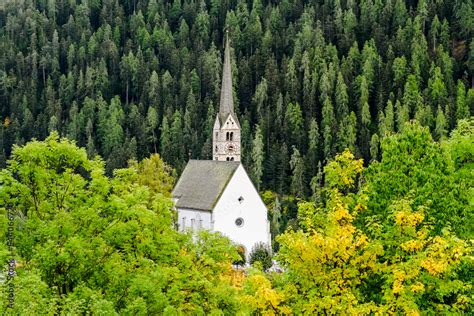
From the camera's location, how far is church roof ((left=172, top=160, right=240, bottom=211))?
7581cm

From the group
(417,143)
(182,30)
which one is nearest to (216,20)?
(182,30)

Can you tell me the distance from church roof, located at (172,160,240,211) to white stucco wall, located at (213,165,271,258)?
763mm

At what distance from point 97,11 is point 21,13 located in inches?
724

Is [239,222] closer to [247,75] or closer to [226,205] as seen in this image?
[226,205]

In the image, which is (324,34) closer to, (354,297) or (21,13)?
(21,13)

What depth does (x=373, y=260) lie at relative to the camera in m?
23.3

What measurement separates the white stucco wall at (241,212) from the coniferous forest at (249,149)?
7.52m

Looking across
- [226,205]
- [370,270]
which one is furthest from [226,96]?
[370,270]

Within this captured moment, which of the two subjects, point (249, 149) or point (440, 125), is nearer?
point (440, 125)

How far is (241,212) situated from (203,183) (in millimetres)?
5546

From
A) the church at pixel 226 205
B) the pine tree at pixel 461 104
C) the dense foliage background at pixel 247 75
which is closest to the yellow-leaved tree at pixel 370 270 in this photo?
the church at pixel 226 205

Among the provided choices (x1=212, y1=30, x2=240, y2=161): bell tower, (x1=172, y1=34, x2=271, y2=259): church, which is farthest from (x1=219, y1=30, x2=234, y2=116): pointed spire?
(x1=172, y1=34, x2=271, y2=259): church

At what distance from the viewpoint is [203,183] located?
78750 mm

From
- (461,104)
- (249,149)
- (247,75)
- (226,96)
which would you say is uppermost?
(247,75)
